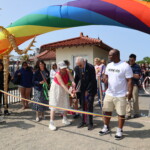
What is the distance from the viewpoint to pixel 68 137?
157 inches

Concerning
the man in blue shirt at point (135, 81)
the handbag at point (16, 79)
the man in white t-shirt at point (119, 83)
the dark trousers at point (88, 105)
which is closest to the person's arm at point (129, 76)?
the man in white t-shirt at point (119, 83)

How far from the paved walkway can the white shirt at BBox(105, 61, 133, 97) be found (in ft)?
3.25

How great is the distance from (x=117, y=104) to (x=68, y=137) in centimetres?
130

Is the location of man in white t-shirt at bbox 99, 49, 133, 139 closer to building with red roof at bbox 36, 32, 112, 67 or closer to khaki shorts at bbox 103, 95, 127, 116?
khaki shorts at bbox 103, 95, 127, 116

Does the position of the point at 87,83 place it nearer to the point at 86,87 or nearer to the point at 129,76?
the point at 86,87

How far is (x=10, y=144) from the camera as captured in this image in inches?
145

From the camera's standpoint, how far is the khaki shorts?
376 centimetres

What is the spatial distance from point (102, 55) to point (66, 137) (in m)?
12.1

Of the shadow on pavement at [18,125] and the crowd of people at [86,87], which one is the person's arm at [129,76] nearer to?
the crowd of people at [86,87]

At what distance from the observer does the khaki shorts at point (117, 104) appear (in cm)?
376

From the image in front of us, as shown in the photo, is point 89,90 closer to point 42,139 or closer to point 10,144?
point 42,139

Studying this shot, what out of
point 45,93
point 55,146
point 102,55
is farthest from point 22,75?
point 102,55

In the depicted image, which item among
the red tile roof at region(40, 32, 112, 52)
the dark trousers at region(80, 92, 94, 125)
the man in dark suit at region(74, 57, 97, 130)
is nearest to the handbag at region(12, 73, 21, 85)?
the man in dark suit at region(74, 57, 97, 130)

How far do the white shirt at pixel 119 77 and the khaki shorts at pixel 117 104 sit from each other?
0.31ft
